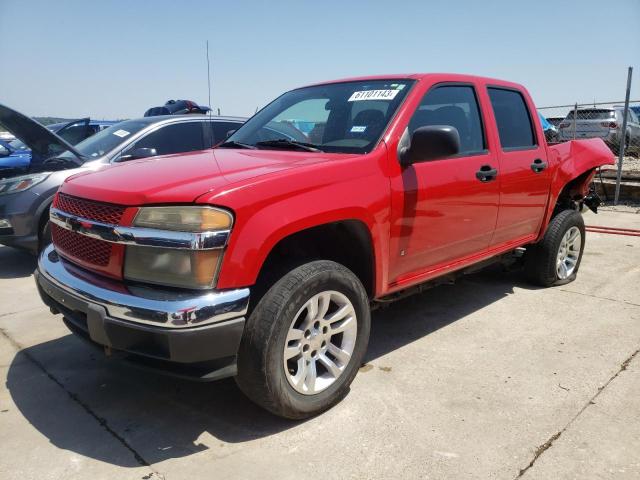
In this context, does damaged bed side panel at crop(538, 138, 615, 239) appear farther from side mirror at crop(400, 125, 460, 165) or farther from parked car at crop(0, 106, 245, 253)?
parked car at crop(0, 106, 245, 253)

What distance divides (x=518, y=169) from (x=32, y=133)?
15.6 feet

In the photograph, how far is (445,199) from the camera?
3350mm

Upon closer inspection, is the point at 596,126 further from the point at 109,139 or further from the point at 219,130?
the point at 109,139

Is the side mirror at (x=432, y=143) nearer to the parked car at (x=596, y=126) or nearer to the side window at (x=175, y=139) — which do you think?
the side window at (x=175, y=139)

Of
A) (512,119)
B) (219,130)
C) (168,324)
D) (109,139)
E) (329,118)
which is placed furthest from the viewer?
(219,130)

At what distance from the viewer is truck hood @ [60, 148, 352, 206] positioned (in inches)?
92.0

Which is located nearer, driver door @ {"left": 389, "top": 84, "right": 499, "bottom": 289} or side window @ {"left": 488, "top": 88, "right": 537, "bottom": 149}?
driver door @ {"left": 389, "top": 84, "right": 499, "bottom": 289}

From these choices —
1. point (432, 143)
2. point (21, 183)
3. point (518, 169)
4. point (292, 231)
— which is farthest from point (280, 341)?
point (21, 183)

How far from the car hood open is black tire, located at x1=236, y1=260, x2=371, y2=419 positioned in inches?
159

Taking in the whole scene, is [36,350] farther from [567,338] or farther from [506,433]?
[567,338]

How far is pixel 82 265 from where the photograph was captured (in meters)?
2.67

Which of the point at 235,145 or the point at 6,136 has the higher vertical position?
the point at 6,136

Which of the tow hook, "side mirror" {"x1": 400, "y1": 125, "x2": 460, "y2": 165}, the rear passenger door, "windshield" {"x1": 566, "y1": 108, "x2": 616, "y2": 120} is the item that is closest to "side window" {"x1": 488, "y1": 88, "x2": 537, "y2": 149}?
the rear passenger door

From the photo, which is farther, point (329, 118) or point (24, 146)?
point (24, 146)
